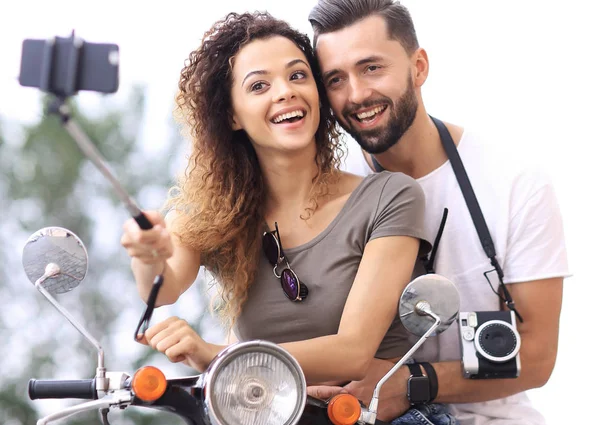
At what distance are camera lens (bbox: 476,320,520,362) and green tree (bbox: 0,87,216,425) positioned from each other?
6.57 m

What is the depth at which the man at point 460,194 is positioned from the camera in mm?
2564

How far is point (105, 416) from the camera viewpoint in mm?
1581

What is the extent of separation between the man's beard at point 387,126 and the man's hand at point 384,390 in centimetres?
77

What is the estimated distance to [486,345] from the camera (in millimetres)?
2113

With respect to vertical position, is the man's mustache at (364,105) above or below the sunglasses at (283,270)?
above

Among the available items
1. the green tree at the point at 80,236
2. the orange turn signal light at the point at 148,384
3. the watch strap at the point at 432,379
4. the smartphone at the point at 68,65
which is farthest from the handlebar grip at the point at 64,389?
the green tree at the point at 80,236

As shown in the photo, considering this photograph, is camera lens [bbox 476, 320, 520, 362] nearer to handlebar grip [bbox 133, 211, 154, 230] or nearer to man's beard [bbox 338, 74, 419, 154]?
man's beard [bbox 338, 74, 419, 154]

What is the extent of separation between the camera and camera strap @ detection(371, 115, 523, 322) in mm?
2496

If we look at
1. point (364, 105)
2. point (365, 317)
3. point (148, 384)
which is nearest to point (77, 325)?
point (148, 384)

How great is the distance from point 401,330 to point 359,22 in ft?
3.23

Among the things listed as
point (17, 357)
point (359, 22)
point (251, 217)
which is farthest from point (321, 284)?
point (17, 357)

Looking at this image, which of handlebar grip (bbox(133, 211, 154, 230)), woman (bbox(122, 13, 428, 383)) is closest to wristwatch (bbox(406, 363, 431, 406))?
woman (bbox(122, 13, 428, 383))

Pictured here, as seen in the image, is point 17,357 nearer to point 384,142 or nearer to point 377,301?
point 384,142

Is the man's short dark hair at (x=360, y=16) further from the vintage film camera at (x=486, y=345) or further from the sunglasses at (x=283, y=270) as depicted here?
the vintage film camera at (x=486, y=345)
